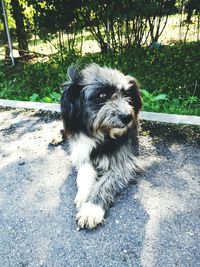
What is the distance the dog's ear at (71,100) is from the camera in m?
3.46

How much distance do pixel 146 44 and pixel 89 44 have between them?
2.23 meters

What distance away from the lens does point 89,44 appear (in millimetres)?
10461

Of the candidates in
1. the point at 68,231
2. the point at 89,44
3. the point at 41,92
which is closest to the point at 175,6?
the point at 89,44

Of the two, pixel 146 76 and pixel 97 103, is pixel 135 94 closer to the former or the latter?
pixel 97 103

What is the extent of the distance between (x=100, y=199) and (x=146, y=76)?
431 cm

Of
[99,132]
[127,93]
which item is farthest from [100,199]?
[127,93]

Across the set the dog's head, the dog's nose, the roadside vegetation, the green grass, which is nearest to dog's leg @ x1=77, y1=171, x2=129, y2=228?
the dog's head

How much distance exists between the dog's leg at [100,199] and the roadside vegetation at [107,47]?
307 centimetres

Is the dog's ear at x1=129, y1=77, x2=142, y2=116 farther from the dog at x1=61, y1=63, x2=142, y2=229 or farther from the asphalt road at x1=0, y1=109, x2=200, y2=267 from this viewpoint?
the asphalt road at x1=0, y1=109, x2=200, y2=267

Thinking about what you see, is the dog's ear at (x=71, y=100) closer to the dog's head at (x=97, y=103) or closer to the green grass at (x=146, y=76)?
the dog's head at (x=97, y=103)

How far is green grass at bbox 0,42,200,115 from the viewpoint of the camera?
574 centimetres

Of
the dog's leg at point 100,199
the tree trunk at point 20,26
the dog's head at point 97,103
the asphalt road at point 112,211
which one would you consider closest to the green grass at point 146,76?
the tree trunk at point 20,26

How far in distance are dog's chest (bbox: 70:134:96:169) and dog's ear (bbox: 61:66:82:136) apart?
0.54ft

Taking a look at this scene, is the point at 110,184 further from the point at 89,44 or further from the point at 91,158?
the point at 89,44
